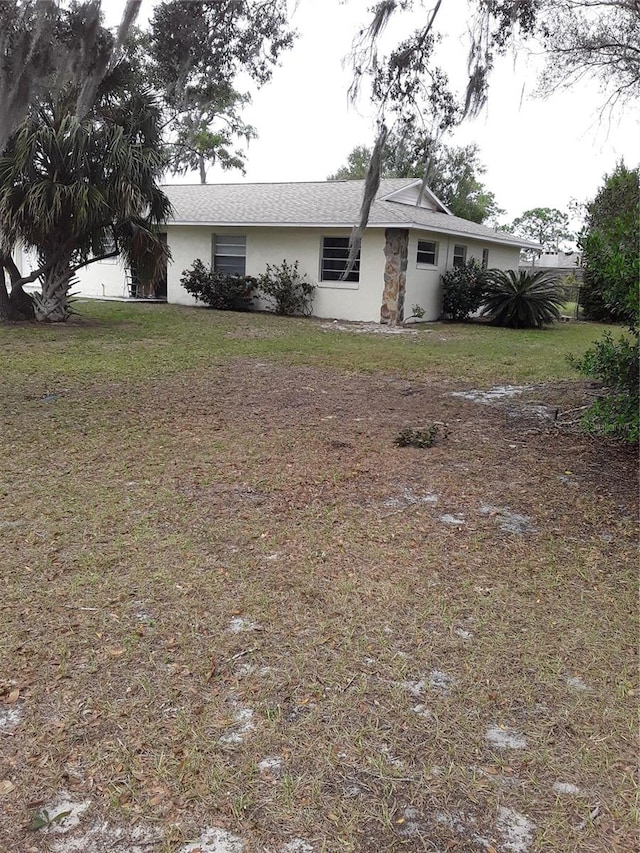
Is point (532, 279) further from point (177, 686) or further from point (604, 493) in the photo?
point (177, 686)

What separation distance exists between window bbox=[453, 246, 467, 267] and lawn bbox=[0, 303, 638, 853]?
1237 centimetres

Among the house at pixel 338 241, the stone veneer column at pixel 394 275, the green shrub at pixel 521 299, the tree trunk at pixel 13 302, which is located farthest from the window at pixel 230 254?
the green shrub at pixel 521 299

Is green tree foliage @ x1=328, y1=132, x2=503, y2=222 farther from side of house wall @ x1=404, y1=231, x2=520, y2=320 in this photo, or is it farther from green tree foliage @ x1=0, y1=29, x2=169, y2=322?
green tree foliage @ x1=0, y1=29, x2=169, y2=322

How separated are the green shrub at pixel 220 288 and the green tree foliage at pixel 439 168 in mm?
4136

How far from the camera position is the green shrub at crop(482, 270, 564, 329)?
55.9 feet

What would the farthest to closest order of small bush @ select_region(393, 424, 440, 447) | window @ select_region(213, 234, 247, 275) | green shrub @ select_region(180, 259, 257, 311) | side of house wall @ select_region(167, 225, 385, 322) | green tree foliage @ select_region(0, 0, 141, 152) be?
window @ select_region(213, 234, 247, 275) → green shrub @ select_region(180, 259, 257, 311) → side of house wall @ select_region(167, 225, 385, 322) → green tree foliage @ select_region(0, 0, 141, 152) → small bush @ select_region(393, 424, 440, 447)

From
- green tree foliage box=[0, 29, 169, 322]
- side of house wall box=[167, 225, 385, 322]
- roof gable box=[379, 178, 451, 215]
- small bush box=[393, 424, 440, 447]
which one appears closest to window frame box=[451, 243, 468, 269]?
roof gable box=[379, 178, 451, 215]

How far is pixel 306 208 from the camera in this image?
57.1 feet

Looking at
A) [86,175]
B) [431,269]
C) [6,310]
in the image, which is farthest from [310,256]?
[6,310]

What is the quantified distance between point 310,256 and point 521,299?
16.6 ft

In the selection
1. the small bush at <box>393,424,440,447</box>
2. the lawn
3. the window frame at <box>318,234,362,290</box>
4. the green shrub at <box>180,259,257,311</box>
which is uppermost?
the window frame at <box>318,234,362,290</box>

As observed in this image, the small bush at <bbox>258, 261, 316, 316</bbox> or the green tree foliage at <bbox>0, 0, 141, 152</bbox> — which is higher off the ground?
the green tree foliage at <bbox>0, 0, 141, 152</bbox>

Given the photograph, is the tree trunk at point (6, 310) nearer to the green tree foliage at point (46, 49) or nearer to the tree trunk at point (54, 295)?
the tree trunk at point (54, 295)

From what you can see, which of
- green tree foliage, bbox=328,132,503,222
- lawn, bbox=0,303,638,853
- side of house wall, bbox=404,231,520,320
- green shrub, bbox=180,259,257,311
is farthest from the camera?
green shrub, bbox=180,259,257,311
